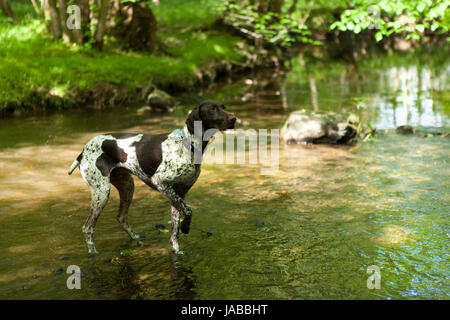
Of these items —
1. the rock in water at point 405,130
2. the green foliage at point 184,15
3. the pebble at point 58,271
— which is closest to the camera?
the pebble at point 58,271

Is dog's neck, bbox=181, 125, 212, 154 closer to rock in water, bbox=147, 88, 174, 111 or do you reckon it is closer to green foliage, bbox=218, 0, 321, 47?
rock in water, bbox=147, 88, 174, 111

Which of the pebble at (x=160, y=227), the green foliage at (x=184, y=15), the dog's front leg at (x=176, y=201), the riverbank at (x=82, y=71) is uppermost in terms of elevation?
the green foliage at (x=184, y=15)

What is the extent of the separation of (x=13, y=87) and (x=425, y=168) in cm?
1296

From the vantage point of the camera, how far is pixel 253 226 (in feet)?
25.9

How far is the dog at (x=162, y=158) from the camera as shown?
21.3ft

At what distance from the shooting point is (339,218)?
8172 millimetres

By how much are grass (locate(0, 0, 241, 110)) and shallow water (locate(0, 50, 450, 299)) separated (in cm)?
266

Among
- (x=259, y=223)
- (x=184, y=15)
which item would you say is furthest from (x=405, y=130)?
(x=184, y=15)

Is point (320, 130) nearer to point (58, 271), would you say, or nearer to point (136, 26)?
point (58, 271)

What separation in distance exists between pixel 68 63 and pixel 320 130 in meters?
10.3

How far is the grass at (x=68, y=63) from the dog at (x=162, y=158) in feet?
36.5

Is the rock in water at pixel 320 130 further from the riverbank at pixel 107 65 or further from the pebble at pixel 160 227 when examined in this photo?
the riverbank at pixel 107 65

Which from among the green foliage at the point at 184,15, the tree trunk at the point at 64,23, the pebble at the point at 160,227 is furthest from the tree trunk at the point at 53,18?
the pebble at the point at 160,227
